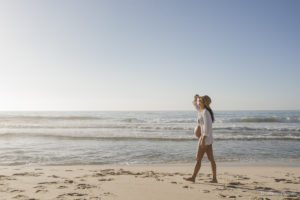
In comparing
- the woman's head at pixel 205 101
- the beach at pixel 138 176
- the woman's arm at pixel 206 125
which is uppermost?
the woman's head at pixel 205 101

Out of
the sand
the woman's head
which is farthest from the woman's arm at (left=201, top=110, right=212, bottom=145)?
the sand

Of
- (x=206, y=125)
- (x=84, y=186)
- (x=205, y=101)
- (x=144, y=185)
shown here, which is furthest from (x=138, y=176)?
(x=205, y=101)

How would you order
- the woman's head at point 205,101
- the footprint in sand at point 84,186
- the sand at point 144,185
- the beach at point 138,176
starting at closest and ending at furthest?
the sand at point 144,185
the beach at point 138,176
the footprint in sand at point 84,186
the woman's head at point 205,101

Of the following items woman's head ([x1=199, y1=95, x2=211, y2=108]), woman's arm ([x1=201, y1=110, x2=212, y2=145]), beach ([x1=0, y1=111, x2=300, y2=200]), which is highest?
woman's head ([x1=199, y1=95, x2=211, y2=108])

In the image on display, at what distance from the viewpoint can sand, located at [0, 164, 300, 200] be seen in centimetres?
429

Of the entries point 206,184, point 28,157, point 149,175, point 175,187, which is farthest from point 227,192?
point 28,157

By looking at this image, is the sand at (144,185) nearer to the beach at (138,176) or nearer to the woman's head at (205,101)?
the beach at (138,176)

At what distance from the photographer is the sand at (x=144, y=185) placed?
14.1ft

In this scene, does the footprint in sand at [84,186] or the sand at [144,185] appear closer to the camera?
the sand at [144,185]

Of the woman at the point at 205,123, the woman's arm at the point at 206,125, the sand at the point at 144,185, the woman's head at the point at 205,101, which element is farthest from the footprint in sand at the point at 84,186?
the woman's head at the point at 205,101

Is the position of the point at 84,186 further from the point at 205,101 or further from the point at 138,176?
the point at 205,101

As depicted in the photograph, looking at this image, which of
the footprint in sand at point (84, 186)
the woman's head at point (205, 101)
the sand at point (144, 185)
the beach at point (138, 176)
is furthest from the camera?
the woman's head at point (205, 101)

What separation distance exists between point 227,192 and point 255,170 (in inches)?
123

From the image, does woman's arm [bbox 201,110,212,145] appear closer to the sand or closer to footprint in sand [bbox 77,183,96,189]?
the sand
